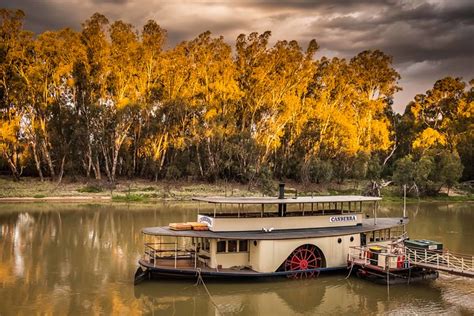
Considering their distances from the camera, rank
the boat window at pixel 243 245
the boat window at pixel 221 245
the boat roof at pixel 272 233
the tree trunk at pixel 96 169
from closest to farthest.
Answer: the boat roof at pixel 272 233 < the boat window at pixel 221 245 < the boat window at pixel 243 245 < the tree trunk at pixel 96 169

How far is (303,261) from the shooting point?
22438mm

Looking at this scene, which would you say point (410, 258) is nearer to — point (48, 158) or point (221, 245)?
point (221, 245)

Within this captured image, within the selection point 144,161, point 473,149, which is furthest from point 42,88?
point 473,149

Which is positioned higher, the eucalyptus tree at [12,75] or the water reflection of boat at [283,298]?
the eucalyptus tree at [12,75]

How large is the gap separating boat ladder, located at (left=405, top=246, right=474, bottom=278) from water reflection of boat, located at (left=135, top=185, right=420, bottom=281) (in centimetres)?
237

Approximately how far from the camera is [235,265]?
21.7 meters

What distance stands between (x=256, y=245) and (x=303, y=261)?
2.53 m

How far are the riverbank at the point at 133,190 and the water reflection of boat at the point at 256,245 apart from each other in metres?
24.1

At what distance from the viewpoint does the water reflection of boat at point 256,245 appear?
21016 millimetres

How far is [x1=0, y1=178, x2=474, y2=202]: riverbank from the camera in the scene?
5200cm

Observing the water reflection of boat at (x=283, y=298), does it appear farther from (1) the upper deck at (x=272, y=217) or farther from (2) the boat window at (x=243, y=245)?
(1) the upper deck at (x=272, y=217)

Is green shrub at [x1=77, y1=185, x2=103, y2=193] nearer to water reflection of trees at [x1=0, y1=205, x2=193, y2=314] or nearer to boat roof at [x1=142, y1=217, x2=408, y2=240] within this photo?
water reflection of trees at [x1=0, y1=205, x2=193, y2=314]

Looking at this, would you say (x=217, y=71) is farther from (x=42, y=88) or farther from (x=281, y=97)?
(x=42, y=88)

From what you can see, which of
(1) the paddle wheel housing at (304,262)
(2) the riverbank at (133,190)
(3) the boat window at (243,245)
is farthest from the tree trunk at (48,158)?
(1) the paddle wheel housing at (304,262)
